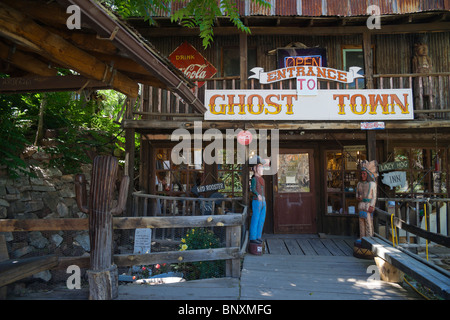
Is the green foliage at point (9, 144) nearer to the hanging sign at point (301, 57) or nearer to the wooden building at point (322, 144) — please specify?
the wooden building at point (322, 144)

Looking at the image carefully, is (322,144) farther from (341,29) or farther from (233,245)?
(233,245)

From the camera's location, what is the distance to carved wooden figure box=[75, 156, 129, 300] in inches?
131

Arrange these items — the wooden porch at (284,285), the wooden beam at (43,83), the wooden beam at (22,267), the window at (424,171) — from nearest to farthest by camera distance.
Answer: the wooden beam at (22,267) < the wooden beam at (43,83) < the wooden porch at (284,285) < the window at (424,171)

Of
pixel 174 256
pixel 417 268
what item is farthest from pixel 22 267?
pixel 417 268

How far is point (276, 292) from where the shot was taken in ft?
12.8

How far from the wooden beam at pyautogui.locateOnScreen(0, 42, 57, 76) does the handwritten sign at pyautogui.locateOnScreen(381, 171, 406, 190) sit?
27.3 ft

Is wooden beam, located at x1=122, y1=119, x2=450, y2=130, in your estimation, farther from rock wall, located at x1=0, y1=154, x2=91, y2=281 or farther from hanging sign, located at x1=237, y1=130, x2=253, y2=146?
rock wall, located at x1=0, y1=154, x2=91, y2=281

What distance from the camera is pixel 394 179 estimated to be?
8156mm

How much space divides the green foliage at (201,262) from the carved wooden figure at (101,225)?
2.01 m

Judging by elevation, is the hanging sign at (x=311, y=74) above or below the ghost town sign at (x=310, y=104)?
above

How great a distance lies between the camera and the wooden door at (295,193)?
8.61 metres

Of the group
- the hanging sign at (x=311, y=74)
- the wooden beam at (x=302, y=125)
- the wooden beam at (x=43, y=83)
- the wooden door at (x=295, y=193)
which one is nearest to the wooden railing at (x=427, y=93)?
the wooden beam at (x=302, y=125)

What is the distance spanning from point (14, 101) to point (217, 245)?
6.14 m

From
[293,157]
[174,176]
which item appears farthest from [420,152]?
[174,176]
